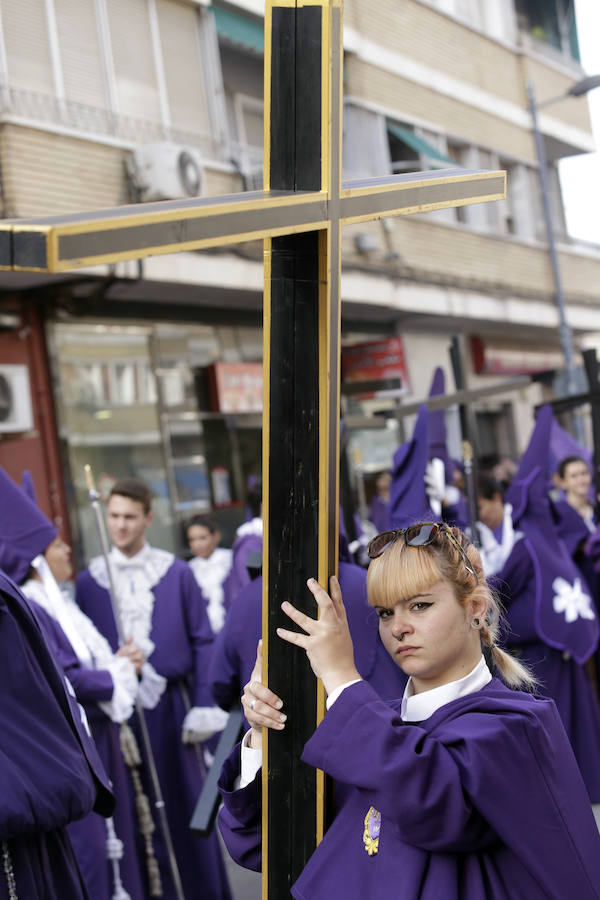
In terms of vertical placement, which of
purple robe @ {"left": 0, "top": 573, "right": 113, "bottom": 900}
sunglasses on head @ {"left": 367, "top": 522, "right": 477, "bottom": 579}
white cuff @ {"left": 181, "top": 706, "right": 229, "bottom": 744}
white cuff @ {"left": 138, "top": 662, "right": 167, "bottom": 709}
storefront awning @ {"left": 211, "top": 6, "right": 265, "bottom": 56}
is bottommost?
white cuff @ {"left": 181, "top": 706, "right": 229, "bottom": 744}

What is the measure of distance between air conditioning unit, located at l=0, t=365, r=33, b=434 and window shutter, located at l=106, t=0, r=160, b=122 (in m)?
2.90

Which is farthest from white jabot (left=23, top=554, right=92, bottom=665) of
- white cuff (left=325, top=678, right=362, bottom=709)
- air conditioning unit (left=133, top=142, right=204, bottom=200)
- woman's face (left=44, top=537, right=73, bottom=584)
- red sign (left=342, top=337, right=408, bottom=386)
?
red sign (left=342, top=337, right=408, bottom=386)

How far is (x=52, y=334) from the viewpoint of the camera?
10.8m

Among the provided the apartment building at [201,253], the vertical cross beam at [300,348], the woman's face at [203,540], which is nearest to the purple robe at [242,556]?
the woman's face at [203,540]

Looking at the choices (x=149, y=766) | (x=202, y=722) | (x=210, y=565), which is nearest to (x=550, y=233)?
(x=210, y=565)

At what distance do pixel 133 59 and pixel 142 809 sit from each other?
8.42 m

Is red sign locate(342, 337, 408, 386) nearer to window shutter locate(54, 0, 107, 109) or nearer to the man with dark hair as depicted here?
window shutter locate(54, 0, 107, 109)

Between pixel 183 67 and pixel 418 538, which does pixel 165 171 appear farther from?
pixel 418 538

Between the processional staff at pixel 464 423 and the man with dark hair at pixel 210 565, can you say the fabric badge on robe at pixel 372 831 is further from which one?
the man with dark hair at pixel 210 565

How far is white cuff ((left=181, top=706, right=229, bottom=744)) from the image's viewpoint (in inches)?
193

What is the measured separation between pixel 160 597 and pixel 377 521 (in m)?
6.20

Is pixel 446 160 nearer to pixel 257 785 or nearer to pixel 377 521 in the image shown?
pixel 377 521

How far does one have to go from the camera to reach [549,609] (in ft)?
19.7

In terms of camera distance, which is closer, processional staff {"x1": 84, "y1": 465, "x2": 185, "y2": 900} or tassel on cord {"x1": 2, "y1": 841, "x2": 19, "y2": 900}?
tassel on cord {"x1": 2, "y1": 841, "x2": 19, "y2": 900}
